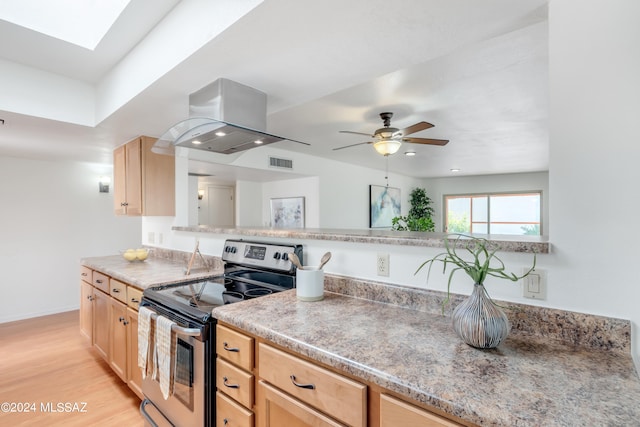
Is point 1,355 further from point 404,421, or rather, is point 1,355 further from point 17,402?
point 404,421

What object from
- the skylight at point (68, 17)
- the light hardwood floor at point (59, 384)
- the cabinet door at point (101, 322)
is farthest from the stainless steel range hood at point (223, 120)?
the light hardwood floor at point (59, 384)

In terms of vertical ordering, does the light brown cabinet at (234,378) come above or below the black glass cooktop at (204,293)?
below

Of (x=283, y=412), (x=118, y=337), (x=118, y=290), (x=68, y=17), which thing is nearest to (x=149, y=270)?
(x=118, y=290)

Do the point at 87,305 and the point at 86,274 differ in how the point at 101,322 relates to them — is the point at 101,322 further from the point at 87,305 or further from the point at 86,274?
the point at 86,274

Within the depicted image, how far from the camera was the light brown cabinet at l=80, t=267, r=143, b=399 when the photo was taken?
211cm

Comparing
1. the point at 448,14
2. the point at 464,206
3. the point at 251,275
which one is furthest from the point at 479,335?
the point at 464,206

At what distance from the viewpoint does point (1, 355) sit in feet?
9.71

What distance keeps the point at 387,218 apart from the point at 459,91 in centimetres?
441

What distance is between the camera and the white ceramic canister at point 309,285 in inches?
58.4

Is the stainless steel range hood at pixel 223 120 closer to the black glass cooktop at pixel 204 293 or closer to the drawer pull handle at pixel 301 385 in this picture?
the black glass cooktop at pixel 204 293

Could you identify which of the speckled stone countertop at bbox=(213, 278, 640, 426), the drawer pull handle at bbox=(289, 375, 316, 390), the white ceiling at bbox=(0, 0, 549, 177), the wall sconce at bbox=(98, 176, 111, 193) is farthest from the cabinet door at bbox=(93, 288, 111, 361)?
the wall sconce at bbox=(98, 176, 111, 193)

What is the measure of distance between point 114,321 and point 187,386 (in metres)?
1.35

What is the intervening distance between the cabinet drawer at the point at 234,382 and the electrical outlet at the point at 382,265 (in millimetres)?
729

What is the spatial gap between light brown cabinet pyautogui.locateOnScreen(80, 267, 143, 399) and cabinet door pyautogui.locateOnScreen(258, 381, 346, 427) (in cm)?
132
